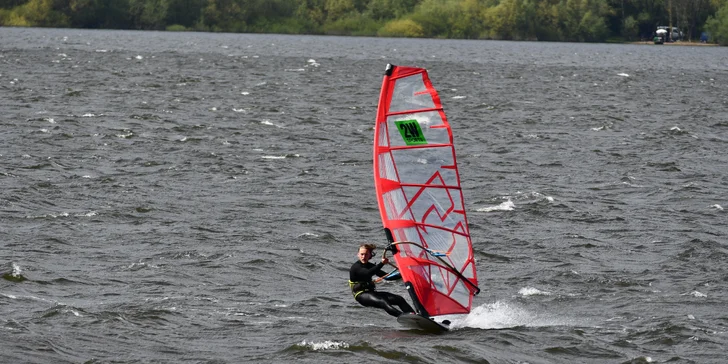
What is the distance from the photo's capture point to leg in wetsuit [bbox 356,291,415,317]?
16.3m

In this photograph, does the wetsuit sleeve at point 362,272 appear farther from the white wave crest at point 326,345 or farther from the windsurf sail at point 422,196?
the white wave crest at point 326,345

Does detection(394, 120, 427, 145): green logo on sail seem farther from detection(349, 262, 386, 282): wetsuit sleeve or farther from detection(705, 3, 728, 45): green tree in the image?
detection(705, 3, 728, 45): green tree

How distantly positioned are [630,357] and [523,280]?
14.4ft

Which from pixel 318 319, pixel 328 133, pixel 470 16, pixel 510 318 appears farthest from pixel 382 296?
pixel 470 16

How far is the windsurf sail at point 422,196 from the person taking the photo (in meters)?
16.2

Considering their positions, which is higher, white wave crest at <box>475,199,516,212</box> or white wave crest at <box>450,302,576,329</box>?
white wave crest at <box>450,302,576,329</box>

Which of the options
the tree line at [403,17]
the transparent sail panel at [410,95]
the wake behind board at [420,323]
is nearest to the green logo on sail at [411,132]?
the transparent sail panel at [410,95]

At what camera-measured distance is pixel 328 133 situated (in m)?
38.5

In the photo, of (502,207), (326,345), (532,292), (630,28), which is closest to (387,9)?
(630,28)

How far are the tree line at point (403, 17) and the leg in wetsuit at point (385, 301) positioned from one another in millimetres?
133378

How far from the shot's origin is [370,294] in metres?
16.5

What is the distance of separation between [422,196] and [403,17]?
146570mm

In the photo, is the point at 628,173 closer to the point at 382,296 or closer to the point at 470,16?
the point at 382,296

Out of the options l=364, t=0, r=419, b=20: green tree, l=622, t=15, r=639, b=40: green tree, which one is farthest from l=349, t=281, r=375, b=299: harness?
l=622, t=15, r=639, b=40: green tree
